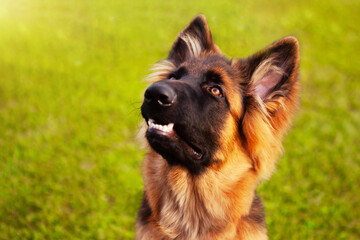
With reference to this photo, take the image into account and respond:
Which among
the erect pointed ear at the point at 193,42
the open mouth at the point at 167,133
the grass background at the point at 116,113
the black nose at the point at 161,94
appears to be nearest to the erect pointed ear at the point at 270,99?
the erect pointed ear at the point at 193,42

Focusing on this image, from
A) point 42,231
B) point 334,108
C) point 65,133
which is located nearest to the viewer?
point 42,231

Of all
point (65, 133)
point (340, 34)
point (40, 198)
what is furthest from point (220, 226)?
point (340, 34)

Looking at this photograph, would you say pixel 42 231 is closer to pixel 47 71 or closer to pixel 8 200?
pixel 8 200

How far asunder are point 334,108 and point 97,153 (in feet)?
20.2

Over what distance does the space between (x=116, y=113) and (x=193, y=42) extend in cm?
421

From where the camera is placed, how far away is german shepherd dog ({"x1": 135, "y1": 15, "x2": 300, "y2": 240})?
3.02 m

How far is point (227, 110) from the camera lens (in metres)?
3.12

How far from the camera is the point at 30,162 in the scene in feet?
18.5

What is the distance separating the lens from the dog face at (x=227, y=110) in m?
2.73

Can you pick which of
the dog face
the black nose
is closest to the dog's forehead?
the dog face

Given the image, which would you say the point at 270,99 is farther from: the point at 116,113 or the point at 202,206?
the point at 116,113

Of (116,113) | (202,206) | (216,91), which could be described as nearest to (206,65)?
(216,91)

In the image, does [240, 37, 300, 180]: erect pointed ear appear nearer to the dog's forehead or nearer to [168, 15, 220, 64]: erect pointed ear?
the dog's forehead

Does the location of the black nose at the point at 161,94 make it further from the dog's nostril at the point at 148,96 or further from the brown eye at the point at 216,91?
the brown eye at the point at 216,91
